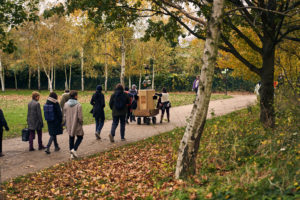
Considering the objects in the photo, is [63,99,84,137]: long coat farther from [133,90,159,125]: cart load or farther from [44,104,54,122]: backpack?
[133,90,159,125]: cart load

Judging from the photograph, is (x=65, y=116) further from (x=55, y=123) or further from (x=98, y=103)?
(x=98, y=103)

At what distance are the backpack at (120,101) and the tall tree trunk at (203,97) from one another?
5227 mm

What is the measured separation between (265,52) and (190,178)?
19.5 ft

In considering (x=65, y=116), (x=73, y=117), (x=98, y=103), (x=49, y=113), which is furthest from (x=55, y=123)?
(x=98, y=103)

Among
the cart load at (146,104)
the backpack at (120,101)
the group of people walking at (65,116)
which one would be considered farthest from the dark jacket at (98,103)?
the cart load at (146,104)

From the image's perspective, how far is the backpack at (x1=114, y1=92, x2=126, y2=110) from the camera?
9.98 metres

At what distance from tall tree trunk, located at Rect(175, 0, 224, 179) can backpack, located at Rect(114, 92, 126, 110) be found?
5227 millimetres

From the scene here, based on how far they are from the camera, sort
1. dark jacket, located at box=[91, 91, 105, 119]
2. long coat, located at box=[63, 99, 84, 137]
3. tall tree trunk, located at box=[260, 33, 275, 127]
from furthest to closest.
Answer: dark jacket, located at box=[91, 91, 105, 119], tall tree trunk, located at box=[260, 33, 275, 127], long coat, located at box=[63, 99, 84, 137]

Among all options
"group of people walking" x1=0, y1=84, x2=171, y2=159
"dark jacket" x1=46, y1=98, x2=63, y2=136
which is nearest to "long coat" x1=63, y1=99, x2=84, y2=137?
"group of people walking" x1=0, y1=84, x2=171, y2=159

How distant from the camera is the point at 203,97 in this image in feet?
15.6

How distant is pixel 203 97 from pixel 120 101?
561cm

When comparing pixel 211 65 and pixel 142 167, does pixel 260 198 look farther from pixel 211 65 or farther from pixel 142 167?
pixel 142 167

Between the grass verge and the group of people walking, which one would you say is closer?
the grass verge

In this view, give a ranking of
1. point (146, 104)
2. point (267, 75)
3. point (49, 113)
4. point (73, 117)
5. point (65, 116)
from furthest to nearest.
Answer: point (146, 104) < point (267, 75) < point (49, 113) < point (65, 116) < point (73, 117)
